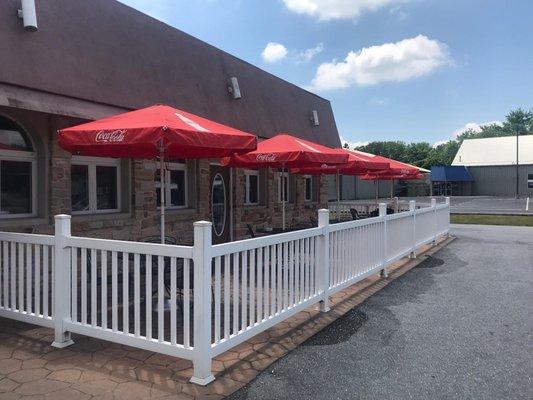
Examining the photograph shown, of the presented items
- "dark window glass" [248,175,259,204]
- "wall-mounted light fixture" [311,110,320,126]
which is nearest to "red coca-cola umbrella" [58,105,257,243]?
"dark window glass" [248,175,259,204]

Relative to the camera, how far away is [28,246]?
442 cm

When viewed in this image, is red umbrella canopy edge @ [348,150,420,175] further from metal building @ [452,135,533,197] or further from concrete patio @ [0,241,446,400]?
metal building @ [452,135,533,197]

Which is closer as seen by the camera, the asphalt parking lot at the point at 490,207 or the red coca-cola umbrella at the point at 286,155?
the red coca-cola umbrella at the point at 286,155

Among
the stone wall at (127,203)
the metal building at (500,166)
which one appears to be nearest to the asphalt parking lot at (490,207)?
the metal building at (500,166)

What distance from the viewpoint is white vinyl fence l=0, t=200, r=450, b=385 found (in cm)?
352

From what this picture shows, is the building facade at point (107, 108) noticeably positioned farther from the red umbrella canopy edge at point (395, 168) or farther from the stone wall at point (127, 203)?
the red umbrella canopy edge at point (395, 168)

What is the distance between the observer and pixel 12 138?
6113mm

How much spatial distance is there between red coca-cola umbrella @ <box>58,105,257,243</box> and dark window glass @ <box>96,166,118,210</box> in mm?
1922

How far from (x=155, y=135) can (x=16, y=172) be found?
2.94 m

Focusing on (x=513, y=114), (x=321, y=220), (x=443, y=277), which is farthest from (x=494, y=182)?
(x=321, y=220)

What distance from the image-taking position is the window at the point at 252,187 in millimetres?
11617

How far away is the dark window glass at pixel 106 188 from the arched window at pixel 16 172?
3.89 ft

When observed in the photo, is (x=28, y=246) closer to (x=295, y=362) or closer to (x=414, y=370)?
(x=295, y=362)

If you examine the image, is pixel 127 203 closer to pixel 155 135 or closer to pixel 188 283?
pixel 155 135
